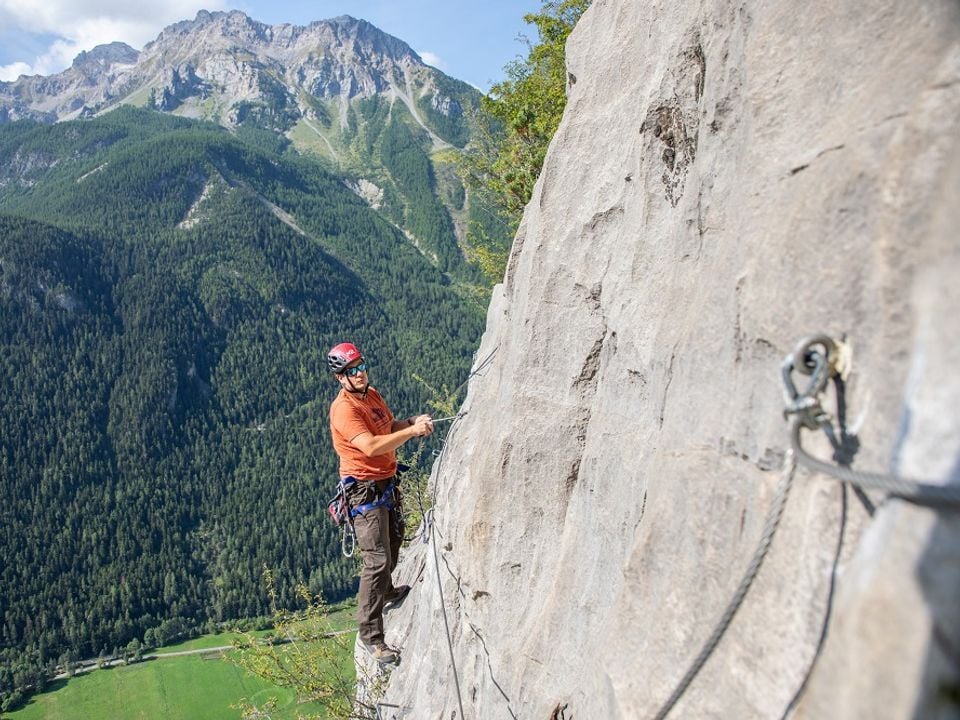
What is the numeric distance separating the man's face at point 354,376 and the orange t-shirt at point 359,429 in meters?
0.09

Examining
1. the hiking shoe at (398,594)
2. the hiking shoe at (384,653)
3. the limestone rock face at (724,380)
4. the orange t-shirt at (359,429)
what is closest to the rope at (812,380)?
the limestone rock face at (724,380)

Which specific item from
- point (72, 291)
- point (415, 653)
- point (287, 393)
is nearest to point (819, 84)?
point (415, 653)

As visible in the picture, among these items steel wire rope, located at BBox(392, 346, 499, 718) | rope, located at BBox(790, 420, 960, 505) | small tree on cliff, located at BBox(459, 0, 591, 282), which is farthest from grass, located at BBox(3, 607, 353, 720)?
rope, located at BBox(790, 420, 960, 505)

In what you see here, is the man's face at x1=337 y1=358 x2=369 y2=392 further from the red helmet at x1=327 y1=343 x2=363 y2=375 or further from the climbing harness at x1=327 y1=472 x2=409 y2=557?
the climbing harness at x1=327 y1=472 x2=409 y2=557

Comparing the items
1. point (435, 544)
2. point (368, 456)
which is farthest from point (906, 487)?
point (435, 544)

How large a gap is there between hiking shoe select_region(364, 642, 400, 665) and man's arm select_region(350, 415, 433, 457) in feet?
10.9

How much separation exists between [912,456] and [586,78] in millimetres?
6661

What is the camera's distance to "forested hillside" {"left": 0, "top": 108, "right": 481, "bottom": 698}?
357 feet

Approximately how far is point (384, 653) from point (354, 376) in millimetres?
4122

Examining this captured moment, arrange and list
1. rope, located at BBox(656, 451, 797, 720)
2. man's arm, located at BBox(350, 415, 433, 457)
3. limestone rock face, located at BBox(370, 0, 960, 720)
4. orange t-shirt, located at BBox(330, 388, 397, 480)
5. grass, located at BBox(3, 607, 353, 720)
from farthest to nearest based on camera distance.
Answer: grass, located at BBox(3, 607, 353, 720) < orange t-shirt, located at BBox(330, 388, 397, 480) < man's arm, located at BBox(350, 415, 433, 457) < rope, located at BBox(656, 451, 797, 720) < limestone rock face, located at BBox(370, 0, 960, 720)

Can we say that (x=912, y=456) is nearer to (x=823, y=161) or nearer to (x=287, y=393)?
(x=823, y=161)

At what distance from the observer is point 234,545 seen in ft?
397

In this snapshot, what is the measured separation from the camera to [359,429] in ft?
25.3

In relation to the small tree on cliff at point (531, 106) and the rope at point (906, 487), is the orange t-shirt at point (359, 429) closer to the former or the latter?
the rope at point (906, 487)
